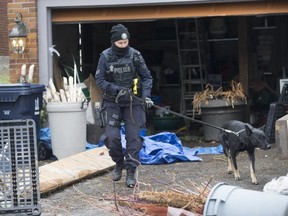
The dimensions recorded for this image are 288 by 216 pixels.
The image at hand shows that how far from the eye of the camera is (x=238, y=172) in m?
9.14

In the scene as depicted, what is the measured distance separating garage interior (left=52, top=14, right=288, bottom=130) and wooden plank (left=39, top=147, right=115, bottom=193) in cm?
478

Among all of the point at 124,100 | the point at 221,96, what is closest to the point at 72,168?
the point at 124,100

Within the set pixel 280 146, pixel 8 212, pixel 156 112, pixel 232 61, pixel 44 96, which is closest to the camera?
pixel 8 212

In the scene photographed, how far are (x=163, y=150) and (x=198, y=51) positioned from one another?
5134 mm

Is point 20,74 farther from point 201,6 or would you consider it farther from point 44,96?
point 201,6

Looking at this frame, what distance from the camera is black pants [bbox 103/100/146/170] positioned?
8625 millimetres

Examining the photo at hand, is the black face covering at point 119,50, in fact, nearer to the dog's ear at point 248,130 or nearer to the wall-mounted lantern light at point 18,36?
the dog's ear at point 248,130

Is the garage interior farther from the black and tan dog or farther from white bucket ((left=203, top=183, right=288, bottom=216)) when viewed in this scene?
white bucket ((left=203, top=183, right=288, bottom=216))

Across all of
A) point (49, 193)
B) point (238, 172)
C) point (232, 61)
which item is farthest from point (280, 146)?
point (232, 61)

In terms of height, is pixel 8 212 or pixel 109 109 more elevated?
pixel 109 109

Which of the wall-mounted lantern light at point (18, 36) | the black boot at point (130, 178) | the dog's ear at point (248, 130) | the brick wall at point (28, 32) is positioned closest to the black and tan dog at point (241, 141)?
the dog's ear at point (248, 130)

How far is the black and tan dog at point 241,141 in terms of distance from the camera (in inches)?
333

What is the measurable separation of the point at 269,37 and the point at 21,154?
37.6 feet

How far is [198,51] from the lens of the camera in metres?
15.6
